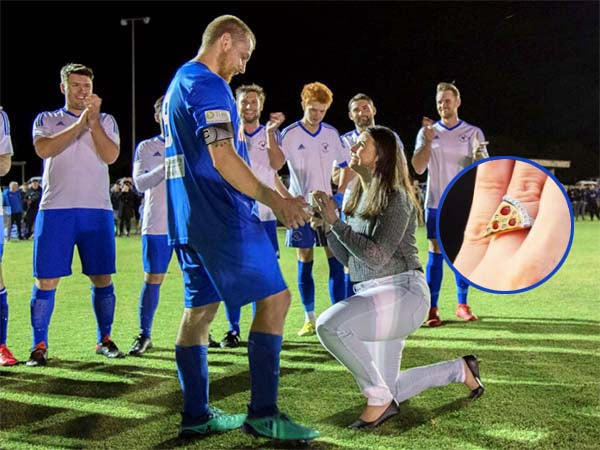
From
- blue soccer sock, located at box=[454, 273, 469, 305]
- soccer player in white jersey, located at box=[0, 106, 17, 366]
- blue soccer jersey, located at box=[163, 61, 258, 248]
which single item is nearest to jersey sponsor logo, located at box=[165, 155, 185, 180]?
blue soccer jersey, located at box=[163, 61, 258, 248]

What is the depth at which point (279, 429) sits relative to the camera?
334 cm

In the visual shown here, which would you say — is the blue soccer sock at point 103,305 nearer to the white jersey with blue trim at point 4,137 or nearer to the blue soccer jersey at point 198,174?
the white jersey with blue trim at point 4,137

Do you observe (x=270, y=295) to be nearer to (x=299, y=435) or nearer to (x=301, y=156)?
(x=299, y=435)

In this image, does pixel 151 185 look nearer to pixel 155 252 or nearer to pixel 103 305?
pixel 155 252

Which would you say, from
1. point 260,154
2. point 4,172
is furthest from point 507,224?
point 4,172

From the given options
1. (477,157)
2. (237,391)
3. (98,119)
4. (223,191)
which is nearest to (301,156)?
(477,157)

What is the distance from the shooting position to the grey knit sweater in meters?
3.82

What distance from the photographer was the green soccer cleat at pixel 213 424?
3.54 meters

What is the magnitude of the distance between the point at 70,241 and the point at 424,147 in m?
3.61

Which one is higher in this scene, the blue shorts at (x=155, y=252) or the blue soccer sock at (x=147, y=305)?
the blue shorts at (x=155, y=252)

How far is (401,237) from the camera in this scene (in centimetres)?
388

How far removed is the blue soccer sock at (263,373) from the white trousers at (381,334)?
0.44 metres

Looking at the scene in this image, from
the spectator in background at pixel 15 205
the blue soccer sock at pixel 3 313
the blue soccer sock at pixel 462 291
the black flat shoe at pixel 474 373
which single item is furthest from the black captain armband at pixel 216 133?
the spectator in background at pixel 15 205

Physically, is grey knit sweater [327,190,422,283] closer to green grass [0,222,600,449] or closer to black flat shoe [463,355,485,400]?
black flat shoe [463,355,485,400]
